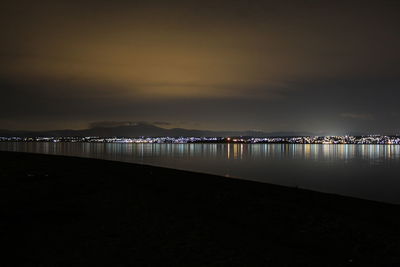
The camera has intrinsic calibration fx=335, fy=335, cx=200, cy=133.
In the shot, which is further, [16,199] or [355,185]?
[355,185]

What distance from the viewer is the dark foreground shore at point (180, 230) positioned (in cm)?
610

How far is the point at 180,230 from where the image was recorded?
7.76 metres

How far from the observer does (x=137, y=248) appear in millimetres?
6453

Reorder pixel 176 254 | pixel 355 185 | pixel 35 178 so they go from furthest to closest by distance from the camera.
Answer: pixel 355 185 < pixel 35 178 < pixel 176 254

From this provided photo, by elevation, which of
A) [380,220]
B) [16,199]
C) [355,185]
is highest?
[16,199]

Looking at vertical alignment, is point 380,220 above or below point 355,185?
above

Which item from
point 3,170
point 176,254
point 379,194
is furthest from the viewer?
point 379,194

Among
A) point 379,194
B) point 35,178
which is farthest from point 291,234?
point 379,194

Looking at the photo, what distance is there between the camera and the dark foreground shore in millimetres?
6101

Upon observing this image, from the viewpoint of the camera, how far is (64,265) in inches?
219

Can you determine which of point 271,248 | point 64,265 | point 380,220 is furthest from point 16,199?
point 380,220

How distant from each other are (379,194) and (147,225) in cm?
2116

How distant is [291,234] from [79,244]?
480 cm

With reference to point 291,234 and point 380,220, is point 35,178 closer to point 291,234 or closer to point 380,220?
point 291,234
